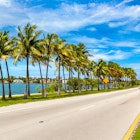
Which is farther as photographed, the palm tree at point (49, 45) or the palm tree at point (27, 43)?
A: the palm tree at point (49, 45)

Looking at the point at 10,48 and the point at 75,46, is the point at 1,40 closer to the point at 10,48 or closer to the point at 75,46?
the point at 10,48

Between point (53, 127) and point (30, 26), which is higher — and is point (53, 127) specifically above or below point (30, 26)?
below

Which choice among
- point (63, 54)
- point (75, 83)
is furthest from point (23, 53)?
point (75, 83)

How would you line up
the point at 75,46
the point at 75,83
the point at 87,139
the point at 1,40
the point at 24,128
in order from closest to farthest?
1. the point at 87,139
2. the point at 24,128
3. the point at 1,40
4. the point at 75,46
5. the point at 75,83

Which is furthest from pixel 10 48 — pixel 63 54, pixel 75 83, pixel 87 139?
pixel 75 83

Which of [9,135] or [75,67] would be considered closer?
[9,135]

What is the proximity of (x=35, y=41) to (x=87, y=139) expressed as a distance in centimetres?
3577

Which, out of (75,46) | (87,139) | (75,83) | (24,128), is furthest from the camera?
(75,83)

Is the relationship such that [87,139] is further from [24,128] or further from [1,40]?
[1,40]

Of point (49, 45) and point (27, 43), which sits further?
point (49, 45)

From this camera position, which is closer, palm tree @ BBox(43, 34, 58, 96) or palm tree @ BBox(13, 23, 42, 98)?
palm tree @ BBox(13, 23, 42, 98)

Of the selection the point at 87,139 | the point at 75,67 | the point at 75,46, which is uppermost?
the point at 75,46

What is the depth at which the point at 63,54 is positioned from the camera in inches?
2266

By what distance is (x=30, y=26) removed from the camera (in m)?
44.6
